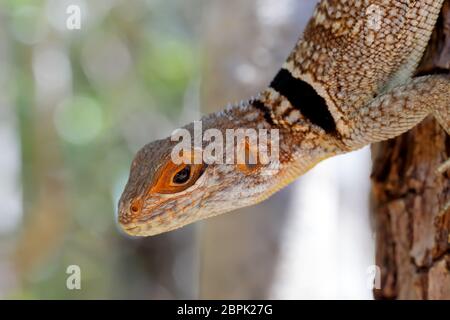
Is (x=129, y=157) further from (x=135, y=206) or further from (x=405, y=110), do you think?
(x=405, y=110)

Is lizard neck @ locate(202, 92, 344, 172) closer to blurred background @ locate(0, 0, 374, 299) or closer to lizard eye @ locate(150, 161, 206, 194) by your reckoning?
lizard eye @ locate(150, 161, 206, 194)

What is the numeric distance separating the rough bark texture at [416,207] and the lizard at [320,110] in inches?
3.9

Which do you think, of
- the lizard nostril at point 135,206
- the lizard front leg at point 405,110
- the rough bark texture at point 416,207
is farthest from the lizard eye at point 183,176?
the rough bark texture at point 416,207

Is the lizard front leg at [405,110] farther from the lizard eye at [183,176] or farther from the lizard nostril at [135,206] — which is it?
the lizard nostril at [135,206]

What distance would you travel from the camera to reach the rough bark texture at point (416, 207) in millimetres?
2898

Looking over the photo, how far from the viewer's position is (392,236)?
3.19m

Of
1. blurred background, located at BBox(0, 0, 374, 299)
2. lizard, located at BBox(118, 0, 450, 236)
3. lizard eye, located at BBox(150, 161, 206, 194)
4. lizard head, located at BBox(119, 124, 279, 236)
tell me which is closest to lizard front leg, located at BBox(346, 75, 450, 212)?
lizard, located at BBox(118, 0, 450, 236)

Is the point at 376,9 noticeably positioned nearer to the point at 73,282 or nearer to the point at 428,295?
the point at 428,295

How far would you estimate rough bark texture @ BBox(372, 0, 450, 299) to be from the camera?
9.51ft

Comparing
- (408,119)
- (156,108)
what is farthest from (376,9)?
(156,108)
